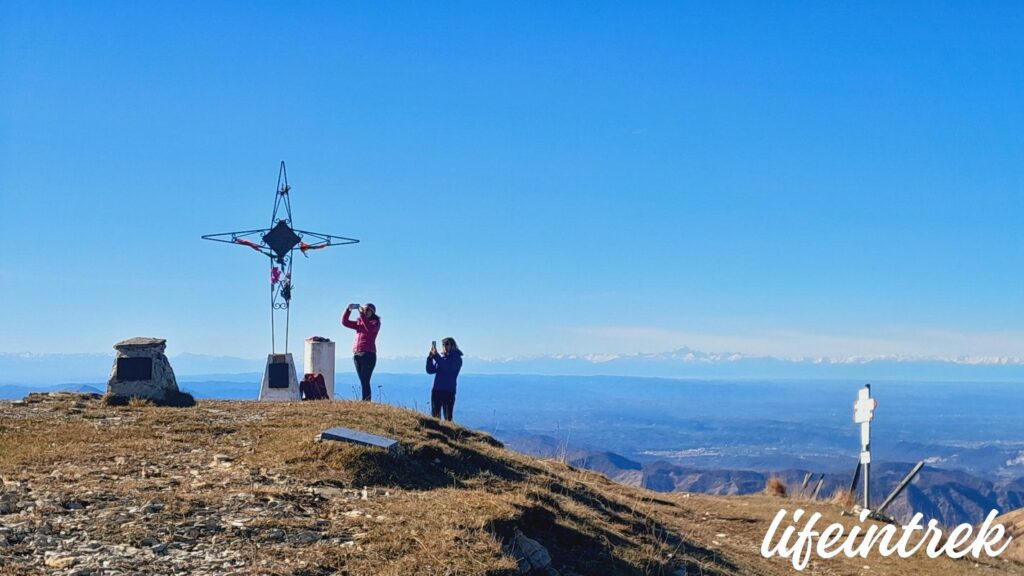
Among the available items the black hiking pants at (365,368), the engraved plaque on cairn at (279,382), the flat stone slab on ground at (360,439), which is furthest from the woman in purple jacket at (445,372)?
the flat stone slab on ground at (360,439)

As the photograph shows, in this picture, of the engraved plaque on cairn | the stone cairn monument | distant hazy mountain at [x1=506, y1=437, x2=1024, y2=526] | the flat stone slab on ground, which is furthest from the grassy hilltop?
distant hazy mountain at [x1=506, y1=437, x2=1024, y2=526]

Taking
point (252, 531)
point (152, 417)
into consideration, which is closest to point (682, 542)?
point (252, 531)

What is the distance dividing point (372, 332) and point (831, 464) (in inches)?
7022

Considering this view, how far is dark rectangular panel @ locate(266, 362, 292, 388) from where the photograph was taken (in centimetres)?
2205

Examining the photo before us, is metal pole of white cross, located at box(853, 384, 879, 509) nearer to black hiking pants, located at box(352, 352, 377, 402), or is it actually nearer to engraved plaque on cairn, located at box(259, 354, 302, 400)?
black hiking pants, located at box(352, 352, 377, 402)

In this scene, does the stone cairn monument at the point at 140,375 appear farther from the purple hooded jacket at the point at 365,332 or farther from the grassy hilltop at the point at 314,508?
the purple hooded jacket at the point at 365,332

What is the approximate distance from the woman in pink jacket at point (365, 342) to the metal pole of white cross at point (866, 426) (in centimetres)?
937

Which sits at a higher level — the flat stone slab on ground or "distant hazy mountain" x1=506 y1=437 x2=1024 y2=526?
the flat stone slab on ground

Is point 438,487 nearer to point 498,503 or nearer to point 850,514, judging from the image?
point 498,503

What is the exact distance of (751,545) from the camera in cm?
1424

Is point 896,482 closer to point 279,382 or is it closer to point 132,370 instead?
point 279,382

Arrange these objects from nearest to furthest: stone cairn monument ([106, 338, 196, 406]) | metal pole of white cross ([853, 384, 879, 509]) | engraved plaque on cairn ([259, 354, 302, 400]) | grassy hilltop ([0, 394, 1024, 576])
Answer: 1. grassy hilltop ([0, 394, 1024, 576])
2. stone cairn monument ([106, 338, 196, 406])
3. metal pole of white cross ([853, 384, 879, 509])
4. engraved plaque on cairn ([259, 354, 302, 400])

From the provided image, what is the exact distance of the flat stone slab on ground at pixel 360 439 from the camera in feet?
39.2

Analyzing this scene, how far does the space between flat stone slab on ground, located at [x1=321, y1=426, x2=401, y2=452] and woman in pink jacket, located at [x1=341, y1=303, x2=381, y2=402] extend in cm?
706
